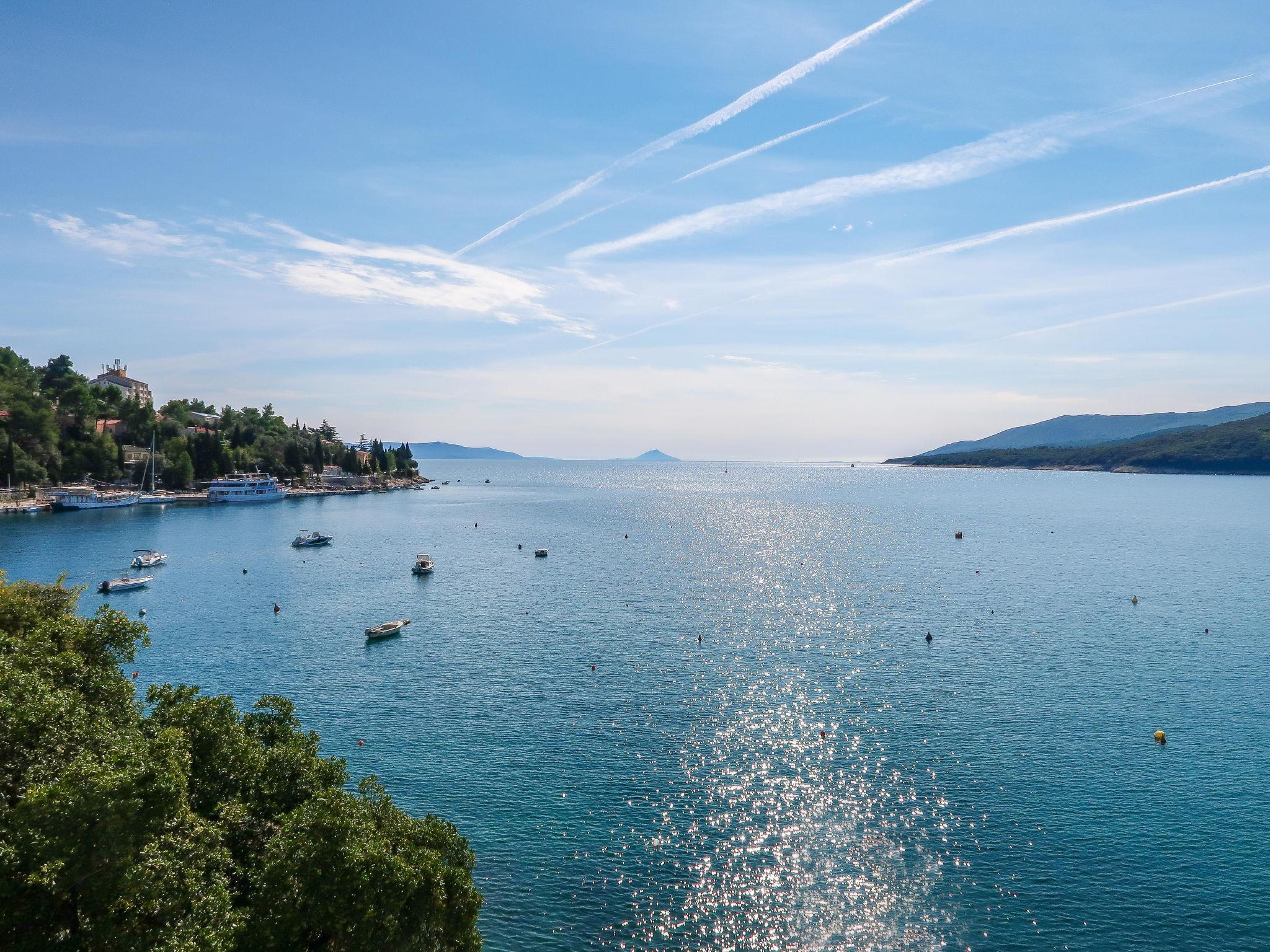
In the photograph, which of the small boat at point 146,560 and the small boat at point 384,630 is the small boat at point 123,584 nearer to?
the small boat at point 146,560

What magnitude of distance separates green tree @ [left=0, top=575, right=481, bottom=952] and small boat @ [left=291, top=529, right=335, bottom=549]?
5265 inches

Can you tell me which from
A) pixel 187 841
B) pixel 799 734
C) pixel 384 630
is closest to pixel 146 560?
pixel 384 630

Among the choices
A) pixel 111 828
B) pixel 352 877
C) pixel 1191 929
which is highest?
pixel 111 828

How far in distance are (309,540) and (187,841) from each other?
15076 cm

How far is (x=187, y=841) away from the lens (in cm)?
2333

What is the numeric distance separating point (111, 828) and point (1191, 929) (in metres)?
50.0

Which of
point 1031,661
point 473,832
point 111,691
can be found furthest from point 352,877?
point 1031,661

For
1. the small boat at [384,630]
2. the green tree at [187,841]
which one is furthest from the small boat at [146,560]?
the green tree at [187,841]

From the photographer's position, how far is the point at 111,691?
3234cm

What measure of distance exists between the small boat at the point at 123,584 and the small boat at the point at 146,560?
9010 millimetres

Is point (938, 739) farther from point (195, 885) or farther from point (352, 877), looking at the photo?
point (195, 885)

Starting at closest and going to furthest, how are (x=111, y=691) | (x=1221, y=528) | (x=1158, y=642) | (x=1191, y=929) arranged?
(x=111, y=691), (x=1191, y=929), (x=1158, y=642), (x=1221, y=528)

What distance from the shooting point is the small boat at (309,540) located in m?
160

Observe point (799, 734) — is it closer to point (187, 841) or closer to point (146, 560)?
point (187, 841)
